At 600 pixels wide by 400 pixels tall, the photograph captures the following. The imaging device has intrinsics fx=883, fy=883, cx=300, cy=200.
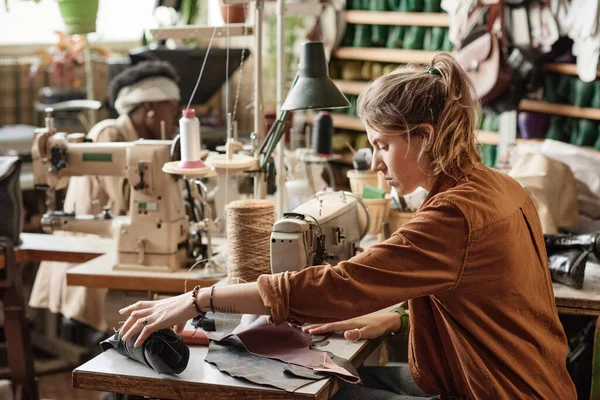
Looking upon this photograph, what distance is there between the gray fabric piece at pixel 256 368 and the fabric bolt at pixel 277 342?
0.02m

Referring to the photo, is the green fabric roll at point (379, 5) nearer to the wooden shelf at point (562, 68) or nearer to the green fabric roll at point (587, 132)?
the wooden shelf at point (562, 68)

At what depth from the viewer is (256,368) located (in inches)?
80.6

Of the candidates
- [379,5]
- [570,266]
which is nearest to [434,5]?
[379,5]

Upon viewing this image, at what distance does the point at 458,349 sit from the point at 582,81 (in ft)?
9.22

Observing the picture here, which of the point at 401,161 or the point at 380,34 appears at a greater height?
the point at 380,34

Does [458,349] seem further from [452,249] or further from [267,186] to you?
[267,186]

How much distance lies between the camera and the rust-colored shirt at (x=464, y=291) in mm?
1915

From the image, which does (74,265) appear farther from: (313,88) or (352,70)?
(352,70)

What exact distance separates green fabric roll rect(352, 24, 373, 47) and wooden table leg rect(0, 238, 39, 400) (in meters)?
3.06

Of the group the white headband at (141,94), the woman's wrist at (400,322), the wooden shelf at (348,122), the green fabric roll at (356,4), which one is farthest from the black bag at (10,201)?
the green fabric roll at (356,4)

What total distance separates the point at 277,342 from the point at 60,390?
2364 millimetres

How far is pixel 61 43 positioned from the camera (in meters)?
6.06

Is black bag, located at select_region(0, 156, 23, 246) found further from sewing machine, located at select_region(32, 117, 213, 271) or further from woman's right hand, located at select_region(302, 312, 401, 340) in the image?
woman's right hand, located at select_region(302, 312, 401, 340)

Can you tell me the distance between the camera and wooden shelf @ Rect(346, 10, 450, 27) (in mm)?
5062
